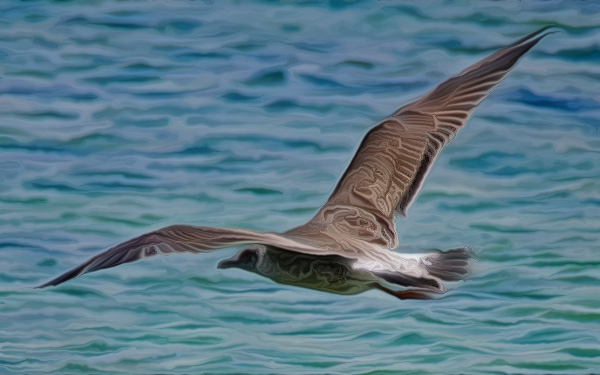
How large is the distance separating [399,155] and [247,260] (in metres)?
1.00

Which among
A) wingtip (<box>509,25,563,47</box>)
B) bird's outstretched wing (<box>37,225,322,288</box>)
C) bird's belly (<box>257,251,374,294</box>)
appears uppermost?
wingtip (<box>509,25,563,47</box>)

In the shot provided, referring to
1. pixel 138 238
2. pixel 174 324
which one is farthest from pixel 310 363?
pixel 138 238

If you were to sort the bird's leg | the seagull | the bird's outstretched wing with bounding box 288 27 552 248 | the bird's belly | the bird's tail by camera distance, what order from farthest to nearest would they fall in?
the bird's outstretched wing with bounding box 288 27 552 248 < the bird's tail < the bird's belly < the seagull < the bird's leg

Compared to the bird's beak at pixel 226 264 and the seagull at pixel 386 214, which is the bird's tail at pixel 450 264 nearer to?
the seagull at pixel 386 214

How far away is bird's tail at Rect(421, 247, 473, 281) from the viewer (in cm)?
489

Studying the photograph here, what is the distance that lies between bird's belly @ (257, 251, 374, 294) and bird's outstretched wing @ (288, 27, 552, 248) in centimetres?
36

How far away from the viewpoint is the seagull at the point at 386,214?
4.66m

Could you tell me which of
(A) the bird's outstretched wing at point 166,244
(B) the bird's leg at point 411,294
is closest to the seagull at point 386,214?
(B) the bird's leg at point 411,294

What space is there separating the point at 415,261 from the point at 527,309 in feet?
5.84

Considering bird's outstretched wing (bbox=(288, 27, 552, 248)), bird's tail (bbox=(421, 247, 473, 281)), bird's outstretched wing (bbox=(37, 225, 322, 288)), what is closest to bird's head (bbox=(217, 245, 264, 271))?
bird's outstretched wing (bbox=(288, 27, 552, 248))

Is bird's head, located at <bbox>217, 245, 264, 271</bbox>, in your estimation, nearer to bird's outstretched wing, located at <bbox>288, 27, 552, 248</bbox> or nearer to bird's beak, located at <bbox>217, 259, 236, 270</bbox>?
bird's beak, located at <bbox>217, 259, 236, 270</bbox>

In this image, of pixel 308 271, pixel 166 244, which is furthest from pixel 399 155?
pixel 166 244

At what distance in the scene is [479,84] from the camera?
5.12 meters

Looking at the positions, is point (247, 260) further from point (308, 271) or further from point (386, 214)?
point (386, 214)
